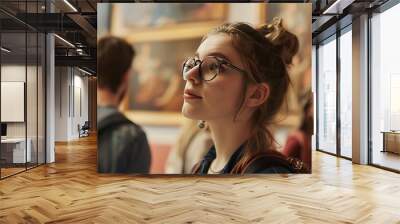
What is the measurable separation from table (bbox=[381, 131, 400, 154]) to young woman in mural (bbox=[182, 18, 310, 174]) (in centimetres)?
216

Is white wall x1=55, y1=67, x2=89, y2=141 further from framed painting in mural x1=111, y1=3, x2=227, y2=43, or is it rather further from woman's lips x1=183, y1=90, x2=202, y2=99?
woman's lips x1=183, y1=90, x2=202, y2=99

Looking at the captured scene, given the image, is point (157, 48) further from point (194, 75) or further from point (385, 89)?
point (385, 89)

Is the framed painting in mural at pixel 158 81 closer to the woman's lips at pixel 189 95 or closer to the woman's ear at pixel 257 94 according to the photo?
the woman's lips at pixel 189 95

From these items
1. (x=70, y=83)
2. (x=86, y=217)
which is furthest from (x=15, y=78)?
(x=70, y=83)

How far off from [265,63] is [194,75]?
3.87 feet

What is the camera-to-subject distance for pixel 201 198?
16.7ft

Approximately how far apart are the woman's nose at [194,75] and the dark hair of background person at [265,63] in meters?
0.56

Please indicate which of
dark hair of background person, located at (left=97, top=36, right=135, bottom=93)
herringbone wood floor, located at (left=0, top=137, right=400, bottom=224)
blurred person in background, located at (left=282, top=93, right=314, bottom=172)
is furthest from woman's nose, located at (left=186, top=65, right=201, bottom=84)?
blurred person in background, located at (left=282, top=93, right=314, bottom=172)

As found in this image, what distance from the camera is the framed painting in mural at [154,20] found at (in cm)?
662

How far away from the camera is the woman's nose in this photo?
6.42 meters

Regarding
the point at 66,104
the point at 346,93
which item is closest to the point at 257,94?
the point at 346,93

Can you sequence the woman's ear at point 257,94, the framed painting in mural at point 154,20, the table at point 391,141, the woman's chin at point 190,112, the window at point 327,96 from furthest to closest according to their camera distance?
the window at point 327,96
the table at point 391,141
the framed painting in mural at point 154,20
the woman's chin at point 190,112
the woman's ear at point 257,94

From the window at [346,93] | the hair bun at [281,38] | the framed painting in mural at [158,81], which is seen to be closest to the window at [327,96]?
the window at [346,93]

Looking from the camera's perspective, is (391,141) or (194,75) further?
(391,141)
